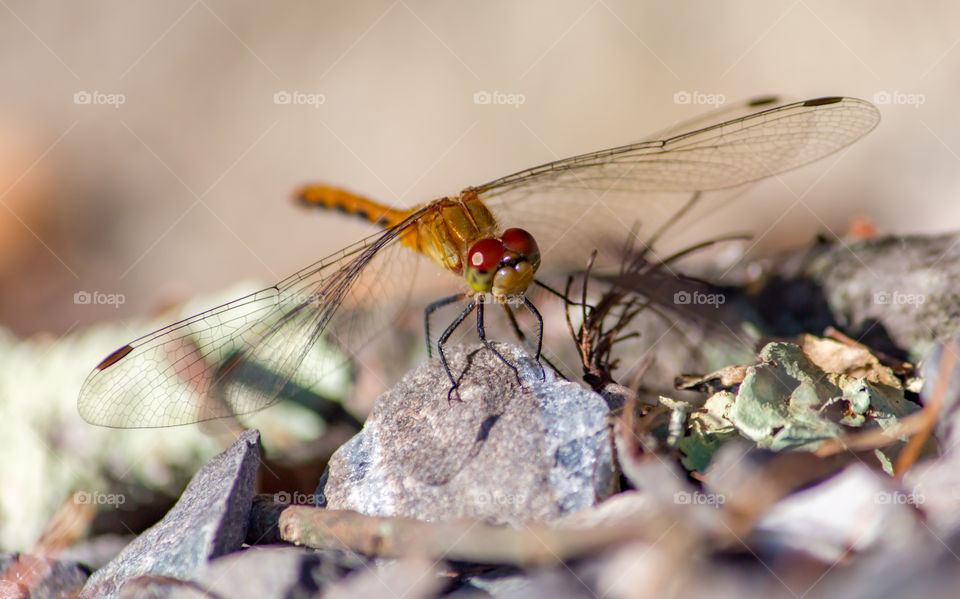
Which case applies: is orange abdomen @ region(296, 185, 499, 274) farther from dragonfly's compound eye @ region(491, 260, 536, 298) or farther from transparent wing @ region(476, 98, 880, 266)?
dragonfly's compound eye @ region(491, 260, 536, 298)

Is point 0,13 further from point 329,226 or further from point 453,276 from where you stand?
point 453,276

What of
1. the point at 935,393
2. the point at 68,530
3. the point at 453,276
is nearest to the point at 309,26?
the point at 453,276

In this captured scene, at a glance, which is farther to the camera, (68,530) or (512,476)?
(68,530)

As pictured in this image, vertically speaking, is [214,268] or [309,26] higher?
[309,26]

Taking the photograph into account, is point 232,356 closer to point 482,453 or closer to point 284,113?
point 482,453

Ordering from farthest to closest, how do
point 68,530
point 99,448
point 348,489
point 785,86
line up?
point 785,86 → point 99,448 → point 68,530 → point 348,489

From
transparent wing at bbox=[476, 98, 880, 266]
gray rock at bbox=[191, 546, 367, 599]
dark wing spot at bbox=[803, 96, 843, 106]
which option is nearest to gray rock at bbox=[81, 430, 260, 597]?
gray rock at bbox=[191, 546, 367, 599]
